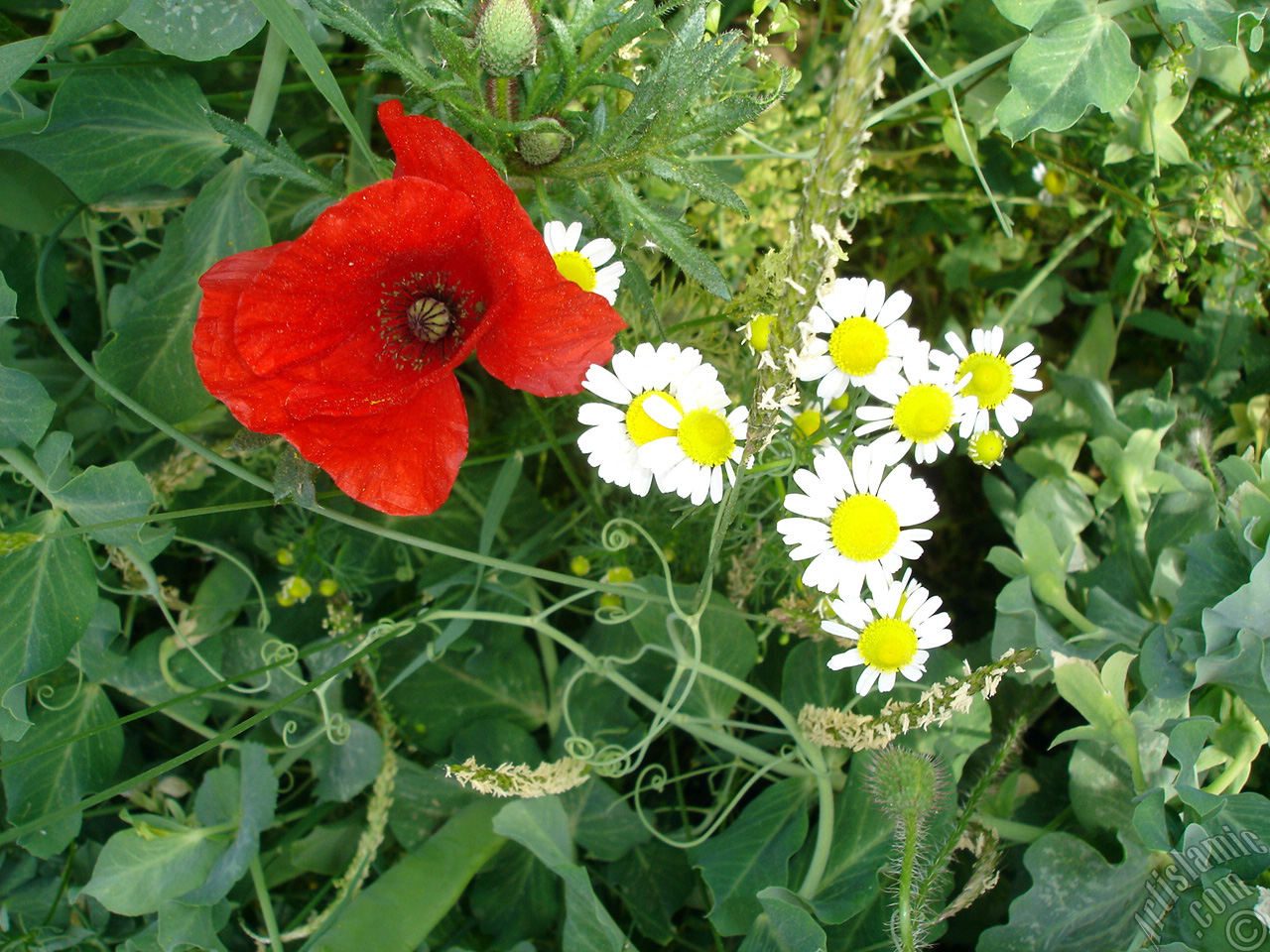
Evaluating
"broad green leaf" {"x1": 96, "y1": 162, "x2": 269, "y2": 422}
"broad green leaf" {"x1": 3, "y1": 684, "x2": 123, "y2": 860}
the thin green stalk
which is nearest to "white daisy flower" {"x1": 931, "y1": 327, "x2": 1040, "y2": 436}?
"broad green leaf" {"x1": 96, "y1": 162, "x2": 269, "y2": 422}

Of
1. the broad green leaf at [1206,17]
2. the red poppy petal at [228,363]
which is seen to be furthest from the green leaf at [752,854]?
the broad green leaf at [1206,17]

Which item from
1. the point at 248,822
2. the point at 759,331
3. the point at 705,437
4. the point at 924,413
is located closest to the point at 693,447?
the point at 705,437

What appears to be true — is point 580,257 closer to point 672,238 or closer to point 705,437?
point 672,238

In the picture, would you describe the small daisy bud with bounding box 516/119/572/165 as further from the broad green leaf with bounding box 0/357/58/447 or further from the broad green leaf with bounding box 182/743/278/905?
the broad green leaf with bounding box 182/743/278/905

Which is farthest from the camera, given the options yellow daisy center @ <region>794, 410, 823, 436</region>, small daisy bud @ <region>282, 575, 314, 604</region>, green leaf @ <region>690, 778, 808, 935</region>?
small daisy bud @ <region>282, 575, 314, 604</region>

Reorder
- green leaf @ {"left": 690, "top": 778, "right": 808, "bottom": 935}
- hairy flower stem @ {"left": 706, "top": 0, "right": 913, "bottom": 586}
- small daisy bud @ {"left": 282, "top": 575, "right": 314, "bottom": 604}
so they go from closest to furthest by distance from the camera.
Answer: hairy flower stem @ {"left": 706, "top": 0, "right": 913, "bottom": 586} < green leaf @ {"left": 690, "top": 778, "right": 808, "bottom": 935} < small daisy bud @ {"left": 282, "top": 575, "right": 314, "bottom": 604}

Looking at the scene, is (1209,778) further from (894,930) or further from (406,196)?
(406,196)
